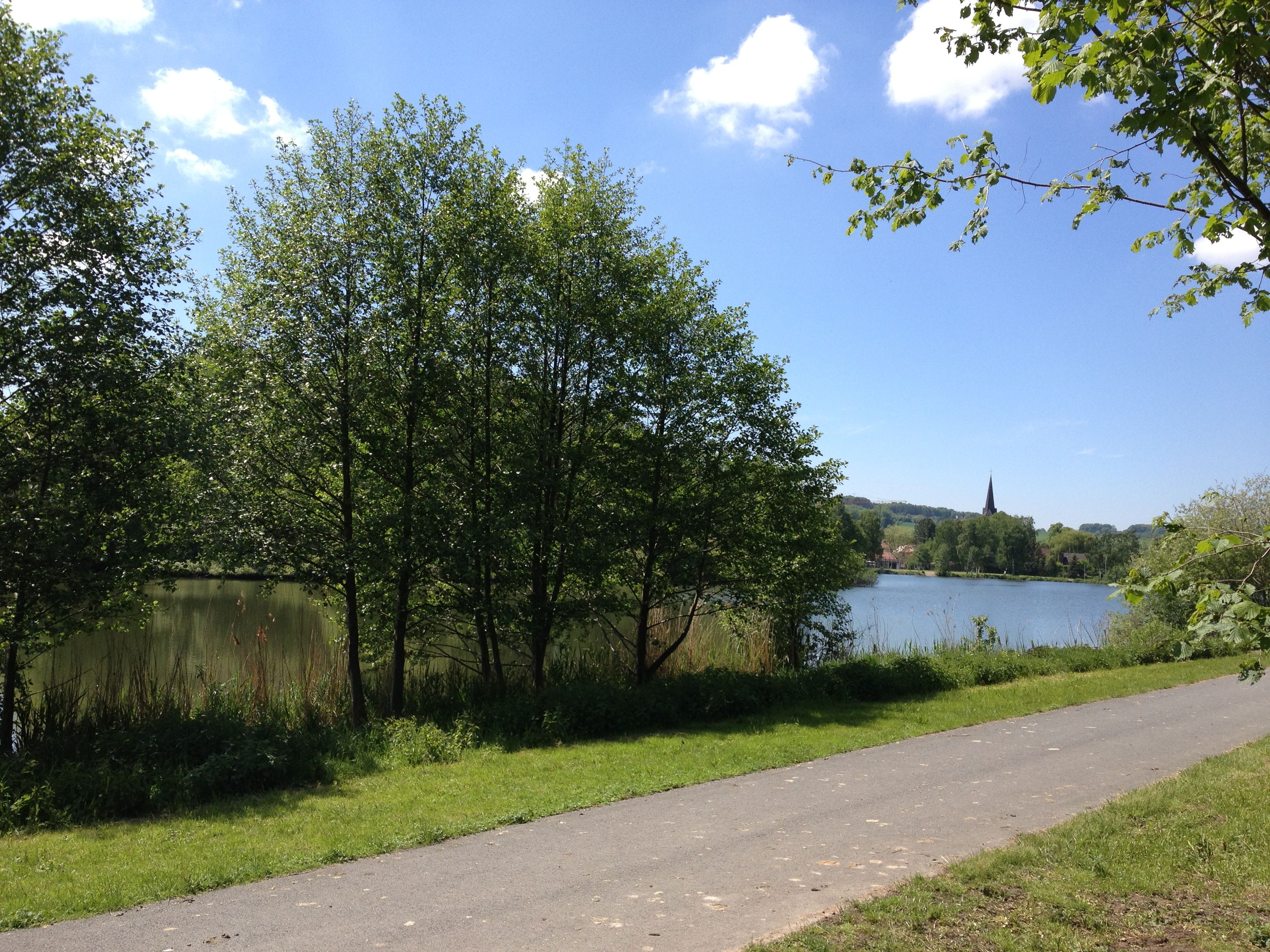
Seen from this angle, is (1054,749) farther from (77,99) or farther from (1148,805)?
(77,99)

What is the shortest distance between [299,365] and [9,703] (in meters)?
5.24

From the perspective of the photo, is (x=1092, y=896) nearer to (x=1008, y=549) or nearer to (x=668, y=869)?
(x=668, y=869)

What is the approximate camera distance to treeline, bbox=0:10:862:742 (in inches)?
360

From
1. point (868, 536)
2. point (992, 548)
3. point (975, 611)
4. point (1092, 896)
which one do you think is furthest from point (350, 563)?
point (992, 548)

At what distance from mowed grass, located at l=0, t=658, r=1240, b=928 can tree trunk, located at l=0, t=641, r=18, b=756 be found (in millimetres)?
3159

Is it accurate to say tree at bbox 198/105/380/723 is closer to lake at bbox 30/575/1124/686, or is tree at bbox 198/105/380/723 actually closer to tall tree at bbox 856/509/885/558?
lake at bbox 30/575/1124/686

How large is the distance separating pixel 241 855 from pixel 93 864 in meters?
1.07

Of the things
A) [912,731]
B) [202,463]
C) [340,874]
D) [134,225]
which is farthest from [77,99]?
[912,731]

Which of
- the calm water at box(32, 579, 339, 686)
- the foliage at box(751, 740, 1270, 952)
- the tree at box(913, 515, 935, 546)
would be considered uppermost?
the tree at box(913, 515, 935, 546)

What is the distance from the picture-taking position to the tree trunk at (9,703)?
371 inches

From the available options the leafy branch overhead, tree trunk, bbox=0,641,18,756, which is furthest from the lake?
the leafy branch overhead

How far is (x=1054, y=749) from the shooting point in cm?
976

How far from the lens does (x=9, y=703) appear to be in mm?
9539

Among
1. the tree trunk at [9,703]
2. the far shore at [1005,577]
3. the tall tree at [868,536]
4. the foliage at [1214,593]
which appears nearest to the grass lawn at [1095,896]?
the foliage at [1214,593]
